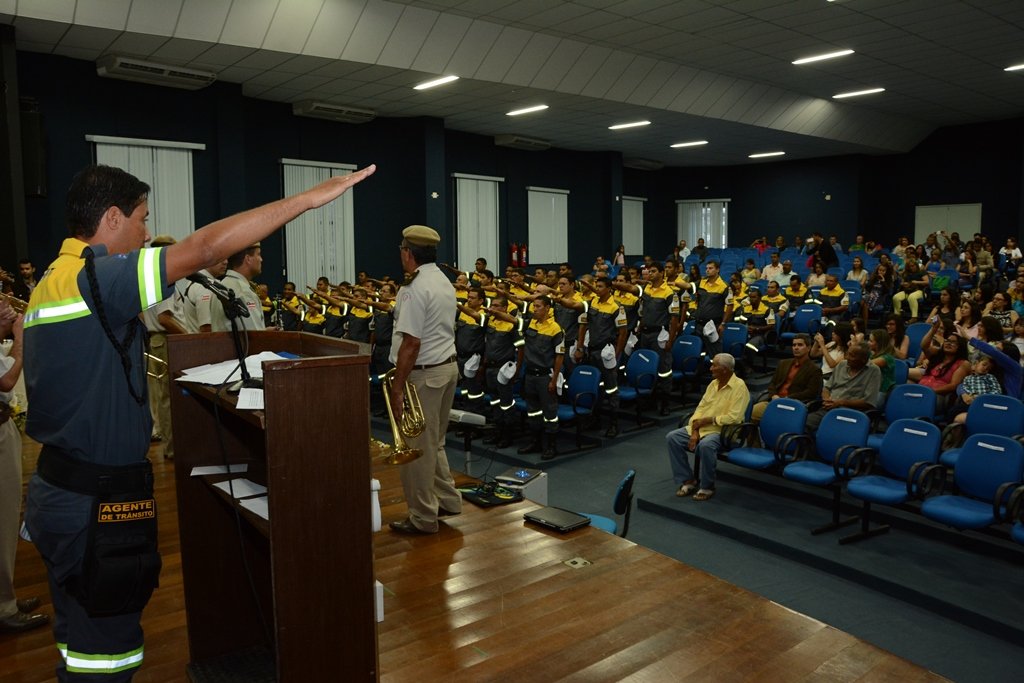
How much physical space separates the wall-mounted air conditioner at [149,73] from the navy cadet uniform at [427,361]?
Answer: 7.60 meters

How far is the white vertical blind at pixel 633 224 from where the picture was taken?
2062 cm

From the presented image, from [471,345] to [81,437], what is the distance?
610 cm

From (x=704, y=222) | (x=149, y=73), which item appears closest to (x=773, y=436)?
(x=149, y=73)

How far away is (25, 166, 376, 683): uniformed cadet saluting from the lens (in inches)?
66.7

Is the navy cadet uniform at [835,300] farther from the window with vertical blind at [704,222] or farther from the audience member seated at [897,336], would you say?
the window with vertical blind at [704,222]

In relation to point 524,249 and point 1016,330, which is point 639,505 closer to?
point 1016,330

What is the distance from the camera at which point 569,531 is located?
12.4 ft

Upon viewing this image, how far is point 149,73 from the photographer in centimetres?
963

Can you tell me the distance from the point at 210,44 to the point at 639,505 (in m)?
7.08

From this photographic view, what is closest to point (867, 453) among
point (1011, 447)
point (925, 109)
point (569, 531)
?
point (1011, 447)

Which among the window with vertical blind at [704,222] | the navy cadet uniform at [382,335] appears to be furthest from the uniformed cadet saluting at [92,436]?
→ the window with vertical blind at [704,222]

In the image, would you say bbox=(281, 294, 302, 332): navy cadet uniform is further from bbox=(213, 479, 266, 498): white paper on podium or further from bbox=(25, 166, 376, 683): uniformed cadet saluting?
bbox=(25, 166, 376, 683): uniformed cadet saluting

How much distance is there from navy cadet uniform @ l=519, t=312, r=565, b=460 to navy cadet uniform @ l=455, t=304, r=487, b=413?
761mm

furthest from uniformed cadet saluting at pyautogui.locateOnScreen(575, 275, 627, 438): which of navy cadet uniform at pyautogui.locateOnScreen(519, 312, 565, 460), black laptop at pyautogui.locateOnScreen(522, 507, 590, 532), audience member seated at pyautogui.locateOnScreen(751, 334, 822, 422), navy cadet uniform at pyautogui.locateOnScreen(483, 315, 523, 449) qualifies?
black laptop at pyautogui.locateOnScreen(522, 507, 590, 532)
